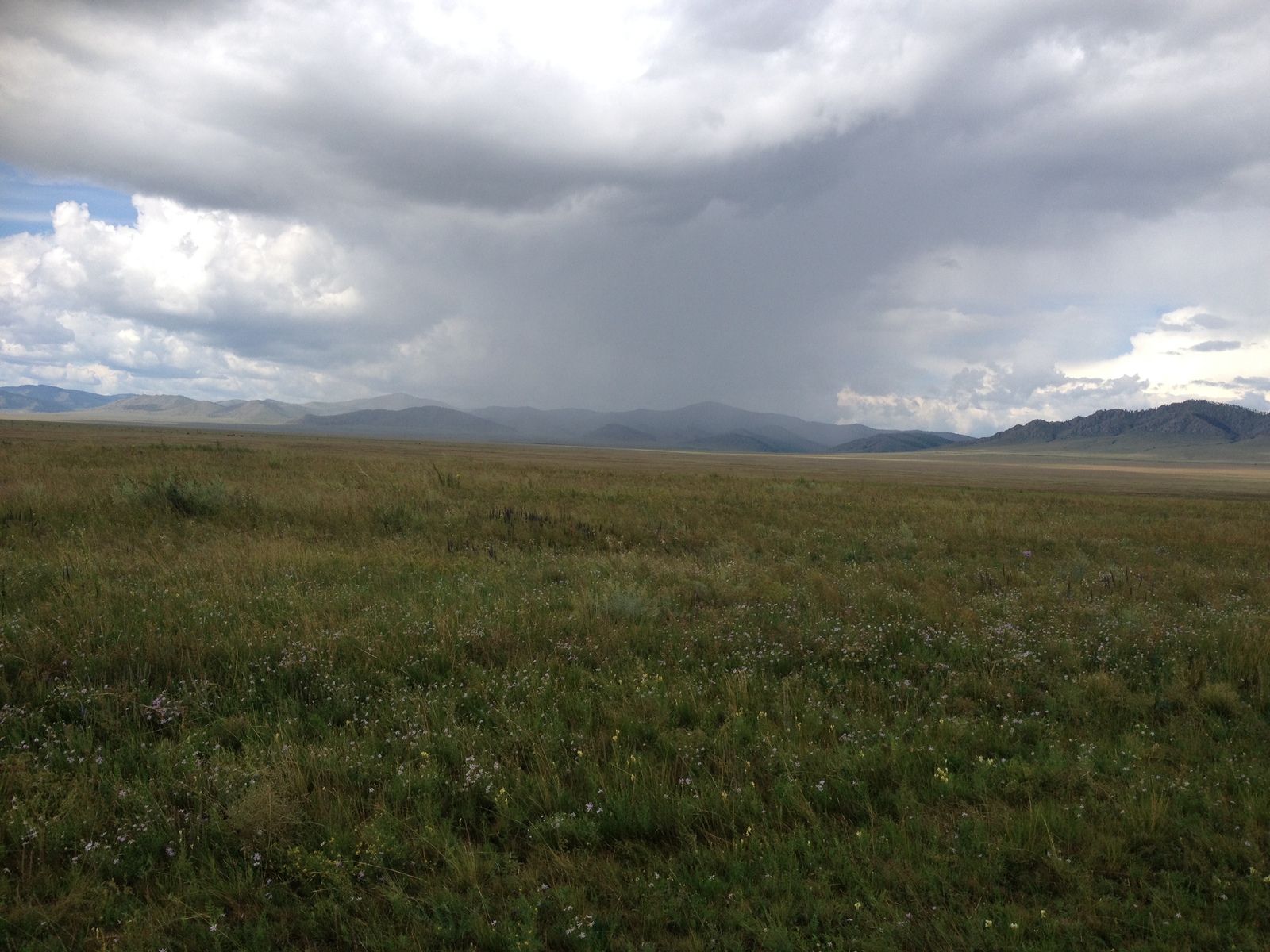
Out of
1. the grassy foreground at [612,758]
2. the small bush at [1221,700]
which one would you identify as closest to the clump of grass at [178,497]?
the grassy foreground at [612,758]

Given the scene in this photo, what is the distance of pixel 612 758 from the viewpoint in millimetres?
5004

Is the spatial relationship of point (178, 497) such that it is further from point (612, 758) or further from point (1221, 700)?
point (1221, 700)

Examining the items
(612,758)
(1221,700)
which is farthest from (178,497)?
(1221,700)

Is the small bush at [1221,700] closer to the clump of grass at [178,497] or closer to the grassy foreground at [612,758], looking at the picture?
the grassy foreground at [612,758]

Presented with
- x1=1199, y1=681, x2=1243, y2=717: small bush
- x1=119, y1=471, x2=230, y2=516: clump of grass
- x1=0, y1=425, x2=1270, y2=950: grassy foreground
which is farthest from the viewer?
x1=119, y1=471, x2=230, y2=516: clump of grass

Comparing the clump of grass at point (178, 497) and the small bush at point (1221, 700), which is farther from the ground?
the clump of grass at point (178, 497)

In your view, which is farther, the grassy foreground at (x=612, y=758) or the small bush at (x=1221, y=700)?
the small bush at (x=1221, y=700)

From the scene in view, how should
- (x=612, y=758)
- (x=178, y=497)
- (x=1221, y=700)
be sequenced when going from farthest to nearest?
1. (x=178, y=497)
2. (x=1221, y=700)
3. (x=612, y=758)

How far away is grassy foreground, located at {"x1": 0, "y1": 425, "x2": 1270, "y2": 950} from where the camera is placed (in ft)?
11.5

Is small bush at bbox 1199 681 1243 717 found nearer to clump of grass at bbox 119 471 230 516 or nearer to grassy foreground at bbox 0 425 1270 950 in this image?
grassy foreground at bbox 0 425 1270 950

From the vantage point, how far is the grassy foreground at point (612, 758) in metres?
3.50

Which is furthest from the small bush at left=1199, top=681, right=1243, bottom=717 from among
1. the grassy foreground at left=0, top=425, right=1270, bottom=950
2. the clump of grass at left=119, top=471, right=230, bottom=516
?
the clump of grass at left=119, top=471, right=230, bottom=516

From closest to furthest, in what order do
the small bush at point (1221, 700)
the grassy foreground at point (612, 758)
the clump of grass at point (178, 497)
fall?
the grassy foreground at point (612, 758) < the small bush at point (1221, 700) < the clump of grass at point (178, 497)

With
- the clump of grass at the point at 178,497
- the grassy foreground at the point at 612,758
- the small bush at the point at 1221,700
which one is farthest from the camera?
the clump of grass at the point at 178,497
